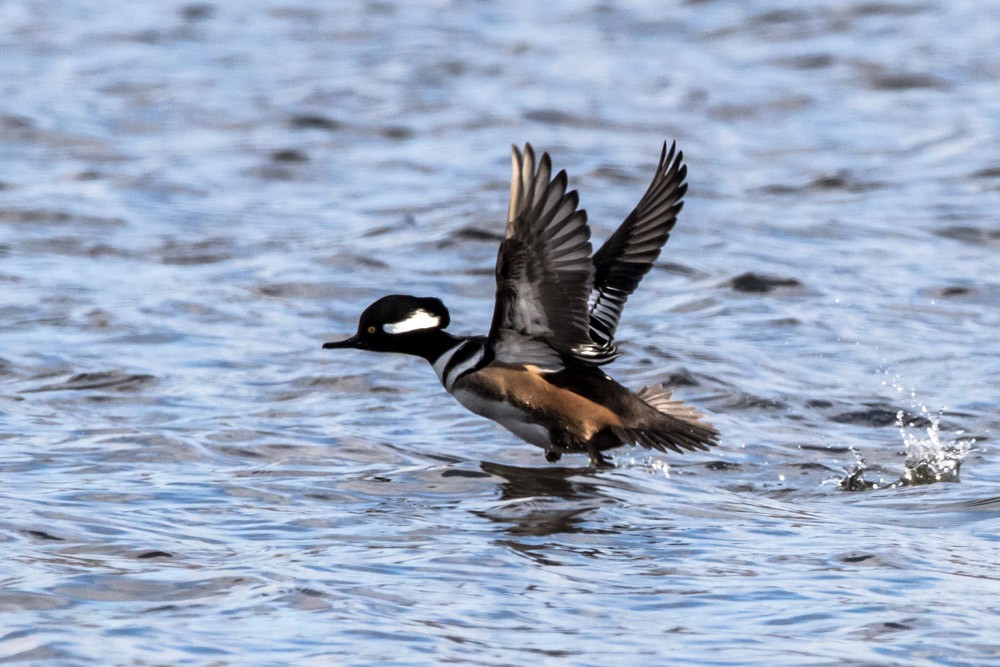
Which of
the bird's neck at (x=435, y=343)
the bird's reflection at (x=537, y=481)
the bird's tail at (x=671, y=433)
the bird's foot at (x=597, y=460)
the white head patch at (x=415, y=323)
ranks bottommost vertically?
the bird's reflection at (x=537, y=481)

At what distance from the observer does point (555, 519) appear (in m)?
6.58

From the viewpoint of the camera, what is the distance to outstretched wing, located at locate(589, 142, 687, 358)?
24.6ft

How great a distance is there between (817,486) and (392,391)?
2623 millimetres

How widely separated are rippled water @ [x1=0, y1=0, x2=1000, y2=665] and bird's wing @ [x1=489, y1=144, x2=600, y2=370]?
654 mm

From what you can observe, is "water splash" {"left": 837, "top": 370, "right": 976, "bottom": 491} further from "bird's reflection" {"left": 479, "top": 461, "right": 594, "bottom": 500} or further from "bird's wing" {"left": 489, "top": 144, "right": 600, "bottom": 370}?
"bird's wing" {"left": 489, "top": 144, "right": 600, "bottom": 370}

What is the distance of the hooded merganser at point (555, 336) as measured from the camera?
6203 mm

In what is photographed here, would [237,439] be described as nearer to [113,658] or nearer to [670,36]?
[113,658]

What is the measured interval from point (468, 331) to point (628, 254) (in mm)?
2499

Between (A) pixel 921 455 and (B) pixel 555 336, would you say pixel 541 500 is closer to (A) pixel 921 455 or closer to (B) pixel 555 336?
(B) pixel 555 336

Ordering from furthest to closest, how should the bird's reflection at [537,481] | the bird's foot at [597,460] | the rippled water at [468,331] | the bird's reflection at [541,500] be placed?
the bird's foot at [597,460]
the bird's reflection at [537,481]
the bird's reflection at [541,500]
the rippled water at [468,331]

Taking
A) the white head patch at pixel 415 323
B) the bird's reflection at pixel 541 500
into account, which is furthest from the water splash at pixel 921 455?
the white head patch at pixel 415 323

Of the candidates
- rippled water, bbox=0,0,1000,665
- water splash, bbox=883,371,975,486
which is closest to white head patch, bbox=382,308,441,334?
rippled water, bbox=0,0,1000,665

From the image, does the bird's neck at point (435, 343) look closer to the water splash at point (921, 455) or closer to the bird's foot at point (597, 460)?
the bird's foot at point (597, 460)

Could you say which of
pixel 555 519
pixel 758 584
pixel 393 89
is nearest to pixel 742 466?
pixel 555 519
